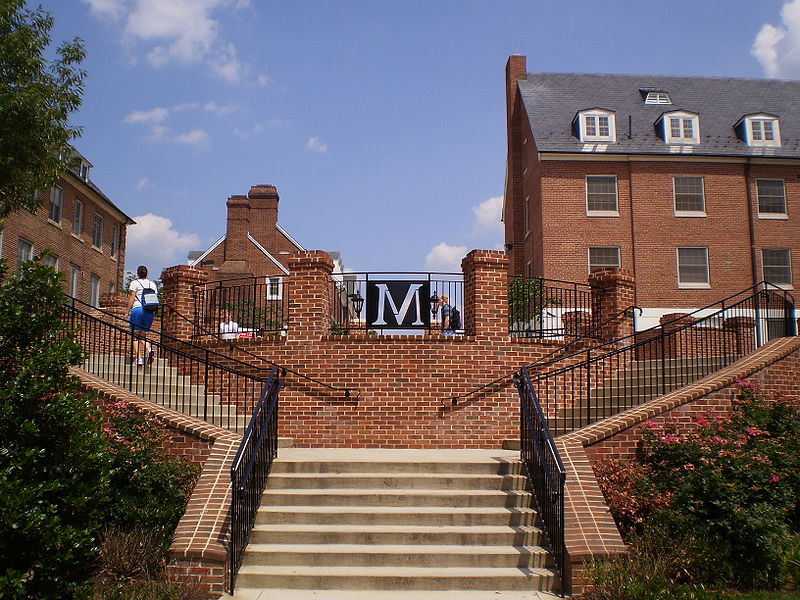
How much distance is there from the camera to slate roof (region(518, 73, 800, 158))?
3084 cm

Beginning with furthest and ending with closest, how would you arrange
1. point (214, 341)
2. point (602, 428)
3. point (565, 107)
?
point (565, 107)
point (214, 341)
point (602, 428)

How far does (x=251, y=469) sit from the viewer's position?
7492 mm

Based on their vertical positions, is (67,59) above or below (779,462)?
above

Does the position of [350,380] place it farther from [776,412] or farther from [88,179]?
[88,179]

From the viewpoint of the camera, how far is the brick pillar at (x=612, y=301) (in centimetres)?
1362

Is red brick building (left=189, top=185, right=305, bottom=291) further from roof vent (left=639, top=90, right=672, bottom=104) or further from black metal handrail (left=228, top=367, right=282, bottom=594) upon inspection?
black metal handrail (left=228, top=367, right=282, bottom=594)

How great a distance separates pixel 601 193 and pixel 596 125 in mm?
3119

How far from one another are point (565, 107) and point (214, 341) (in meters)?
24.6

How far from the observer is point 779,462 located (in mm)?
8539

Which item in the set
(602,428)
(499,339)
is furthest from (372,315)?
(602,428)

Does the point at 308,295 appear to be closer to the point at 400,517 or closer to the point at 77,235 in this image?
the point at 400,517

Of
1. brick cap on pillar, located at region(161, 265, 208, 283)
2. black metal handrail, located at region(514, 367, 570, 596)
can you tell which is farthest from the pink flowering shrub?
brick cap on pillar, located at region(161, 265, 208, 283)

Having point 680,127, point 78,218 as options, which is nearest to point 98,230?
point 78,218

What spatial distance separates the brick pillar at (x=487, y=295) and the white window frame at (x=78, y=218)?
24.2 metres
